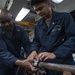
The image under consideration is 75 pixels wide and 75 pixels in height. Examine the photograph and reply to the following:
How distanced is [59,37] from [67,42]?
164 millimetres

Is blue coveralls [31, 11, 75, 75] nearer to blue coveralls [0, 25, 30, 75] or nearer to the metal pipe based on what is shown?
the metal pipe

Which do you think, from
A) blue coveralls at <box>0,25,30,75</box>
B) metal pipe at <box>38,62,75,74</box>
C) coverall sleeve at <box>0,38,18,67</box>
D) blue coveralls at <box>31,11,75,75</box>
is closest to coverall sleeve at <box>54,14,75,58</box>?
blue coveralls at <box>31,11,75,75</box>

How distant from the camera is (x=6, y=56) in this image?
2111 mm

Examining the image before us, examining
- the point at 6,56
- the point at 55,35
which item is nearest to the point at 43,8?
the point at 55,35

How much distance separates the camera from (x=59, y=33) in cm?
175

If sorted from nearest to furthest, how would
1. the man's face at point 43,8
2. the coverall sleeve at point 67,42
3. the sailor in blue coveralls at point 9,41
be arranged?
the coverall sleeve at point 67,42 < the man's face at point 43,8 < the sailor in blue coveralls at point 9,41

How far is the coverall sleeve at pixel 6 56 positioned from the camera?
6.64 ft

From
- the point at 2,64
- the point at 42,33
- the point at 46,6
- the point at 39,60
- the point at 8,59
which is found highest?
the point at 46,6

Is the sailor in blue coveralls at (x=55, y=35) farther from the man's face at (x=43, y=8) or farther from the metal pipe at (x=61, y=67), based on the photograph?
the metal pipe at (x=61, y=67)

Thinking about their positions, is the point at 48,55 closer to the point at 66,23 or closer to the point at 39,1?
the point at 66,23

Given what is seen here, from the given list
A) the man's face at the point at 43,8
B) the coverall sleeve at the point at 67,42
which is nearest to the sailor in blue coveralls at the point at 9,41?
the man's face at the point at 43,8

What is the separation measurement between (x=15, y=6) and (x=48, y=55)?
14.5ft

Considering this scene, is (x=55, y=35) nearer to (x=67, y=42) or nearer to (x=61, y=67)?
(x=67, y=42)

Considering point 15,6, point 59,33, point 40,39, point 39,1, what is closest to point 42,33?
point 40,39
